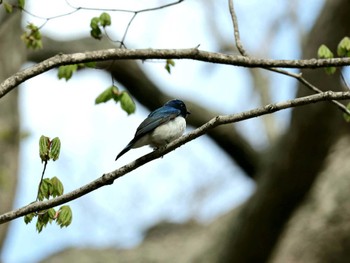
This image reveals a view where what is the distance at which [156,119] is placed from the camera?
4438mm

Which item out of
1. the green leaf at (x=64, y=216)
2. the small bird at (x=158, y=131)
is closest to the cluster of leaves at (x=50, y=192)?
the green leaf at (x=64, y=216)

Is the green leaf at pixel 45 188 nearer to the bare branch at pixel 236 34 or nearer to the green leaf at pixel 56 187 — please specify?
the green leaf at pixel 56 187

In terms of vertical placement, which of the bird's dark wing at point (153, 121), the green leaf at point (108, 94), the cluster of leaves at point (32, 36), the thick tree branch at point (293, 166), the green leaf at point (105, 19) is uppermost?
the cluster of leaves at point (32, 36)

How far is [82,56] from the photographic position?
3600 mm

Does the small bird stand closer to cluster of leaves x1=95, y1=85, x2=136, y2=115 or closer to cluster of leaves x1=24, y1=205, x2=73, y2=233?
cluster of leaves x1=95, y1=85, x2=136, y2=115

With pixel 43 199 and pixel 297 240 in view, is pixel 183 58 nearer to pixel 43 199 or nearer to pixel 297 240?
pixel 43 199

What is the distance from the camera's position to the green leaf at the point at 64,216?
3360mm

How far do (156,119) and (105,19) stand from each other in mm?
728

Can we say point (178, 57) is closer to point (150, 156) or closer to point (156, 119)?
point (150, 156)

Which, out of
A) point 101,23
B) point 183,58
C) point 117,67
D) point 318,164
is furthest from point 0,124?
point 183,58

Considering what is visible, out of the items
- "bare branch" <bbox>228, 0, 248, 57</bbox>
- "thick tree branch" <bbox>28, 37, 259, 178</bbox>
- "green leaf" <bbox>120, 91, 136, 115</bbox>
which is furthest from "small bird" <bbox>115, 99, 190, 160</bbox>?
"thick tree branch" <bbox>28, 37, 259, 178</bbox>

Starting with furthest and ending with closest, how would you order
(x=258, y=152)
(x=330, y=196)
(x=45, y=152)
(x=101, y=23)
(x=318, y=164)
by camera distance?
1. (x=258, y=152)
2. (x=330, y=196)
3. (x=318, y=164)
4. (x=101, y=23)
5. (x=45, y=152)

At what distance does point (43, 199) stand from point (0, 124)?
14.9 feet

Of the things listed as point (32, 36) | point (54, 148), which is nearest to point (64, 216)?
point (54, 148)
